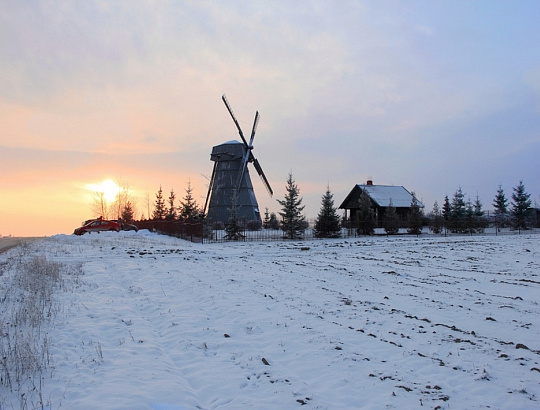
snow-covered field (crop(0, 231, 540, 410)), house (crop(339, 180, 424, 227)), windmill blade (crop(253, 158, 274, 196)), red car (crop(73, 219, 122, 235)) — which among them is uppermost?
windmill blade (crop(253, 158, 274, 196))

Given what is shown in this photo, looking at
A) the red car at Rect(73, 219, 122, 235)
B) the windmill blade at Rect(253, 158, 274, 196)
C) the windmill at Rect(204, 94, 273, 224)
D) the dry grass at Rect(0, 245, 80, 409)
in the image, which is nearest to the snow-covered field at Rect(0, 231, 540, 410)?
the dry grass at Rect(0, 245, 80, 409)

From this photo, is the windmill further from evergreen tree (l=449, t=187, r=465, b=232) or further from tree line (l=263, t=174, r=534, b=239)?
evergreen tree (l=449, t=187, r=465, b=232)

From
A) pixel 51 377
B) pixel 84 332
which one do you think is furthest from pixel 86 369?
pixel 84 332

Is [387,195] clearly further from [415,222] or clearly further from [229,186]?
[229,186]

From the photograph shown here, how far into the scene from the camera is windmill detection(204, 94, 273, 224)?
46969 mm

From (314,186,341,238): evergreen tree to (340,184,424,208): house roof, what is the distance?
40.4ft

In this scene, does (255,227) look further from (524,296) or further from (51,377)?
(51,377)

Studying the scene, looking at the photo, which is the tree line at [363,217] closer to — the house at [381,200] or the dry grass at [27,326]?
the house at [381,200]

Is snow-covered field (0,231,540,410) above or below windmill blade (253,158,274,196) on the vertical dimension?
below

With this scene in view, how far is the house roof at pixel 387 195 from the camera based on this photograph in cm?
4809

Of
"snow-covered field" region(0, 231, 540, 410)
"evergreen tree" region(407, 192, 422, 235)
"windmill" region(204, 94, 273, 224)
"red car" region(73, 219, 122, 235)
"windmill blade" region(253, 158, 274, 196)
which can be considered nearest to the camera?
"snow-covered field" region(0, 231, 540, 410)

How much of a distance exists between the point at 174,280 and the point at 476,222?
4551 cm

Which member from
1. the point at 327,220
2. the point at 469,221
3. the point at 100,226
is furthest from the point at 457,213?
the point at 100,226

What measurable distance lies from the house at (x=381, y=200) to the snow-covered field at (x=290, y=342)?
116 ft
